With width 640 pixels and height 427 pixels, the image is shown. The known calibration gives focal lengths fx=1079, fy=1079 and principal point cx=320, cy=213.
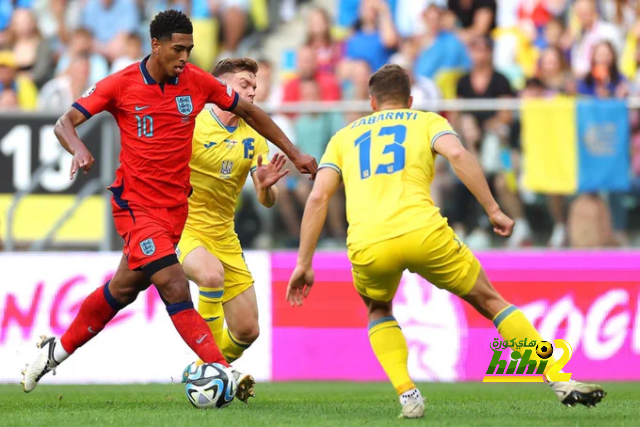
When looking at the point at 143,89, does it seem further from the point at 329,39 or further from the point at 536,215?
the point at 329,39

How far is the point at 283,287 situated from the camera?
1121 centimetres

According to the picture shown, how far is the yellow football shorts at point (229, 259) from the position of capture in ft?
26.5

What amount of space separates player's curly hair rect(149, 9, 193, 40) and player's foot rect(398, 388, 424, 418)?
2.62 meters

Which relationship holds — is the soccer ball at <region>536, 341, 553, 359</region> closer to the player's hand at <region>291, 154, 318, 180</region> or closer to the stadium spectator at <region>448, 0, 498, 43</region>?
the player's hand at <region>291, 154, 318, 180</region>

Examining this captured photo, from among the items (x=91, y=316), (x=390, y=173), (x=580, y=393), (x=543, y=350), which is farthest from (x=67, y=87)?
(x=580, y=393)

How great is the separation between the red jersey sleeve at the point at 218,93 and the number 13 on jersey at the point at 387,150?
46.6 inches

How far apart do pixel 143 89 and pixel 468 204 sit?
5.34 metres

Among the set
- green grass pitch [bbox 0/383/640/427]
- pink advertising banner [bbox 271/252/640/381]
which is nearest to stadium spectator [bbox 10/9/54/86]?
pink advertising banner [bbox 271/252/640/381]

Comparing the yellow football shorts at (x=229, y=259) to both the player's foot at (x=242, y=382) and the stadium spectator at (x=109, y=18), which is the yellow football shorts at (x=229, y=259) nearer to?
the player's foot at (x=242, y=382)

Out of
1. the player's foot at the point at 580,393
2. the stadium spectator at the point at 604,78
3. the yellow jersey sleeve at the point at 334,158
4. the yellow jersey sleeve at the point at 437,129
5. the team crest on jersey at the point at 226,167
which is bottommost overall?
the player's foot at the point at 580,393

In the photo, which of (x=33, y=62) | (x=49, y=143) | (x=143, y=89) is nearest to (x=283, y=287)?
(x=49, y=143)

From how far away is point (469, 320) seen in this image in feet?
36.2

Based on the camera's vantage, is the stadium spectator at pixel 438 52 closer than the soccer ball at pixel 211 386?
No

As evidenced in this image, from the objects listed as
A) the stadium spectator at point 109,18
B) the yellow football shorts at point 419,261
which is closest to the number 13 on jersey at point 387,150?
the yellow football shorts at point 419,261
